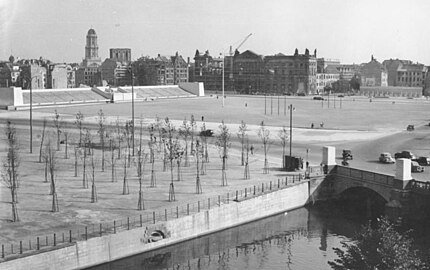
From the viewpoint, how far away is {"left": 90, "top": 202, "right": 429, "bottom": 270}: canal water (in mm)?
27984

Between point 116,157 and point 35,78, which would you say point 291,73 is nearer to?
point 35,78

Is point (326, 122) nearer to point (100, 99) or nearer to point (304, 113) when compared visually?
point (304, 113)

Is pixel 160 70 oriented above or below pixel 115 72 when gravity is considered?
above

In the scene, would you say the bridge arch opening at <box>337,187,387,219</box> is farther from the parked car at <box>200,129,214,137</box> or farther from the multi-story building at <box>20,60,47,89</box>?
the multi-story building at <box>20,60,47,89</box>

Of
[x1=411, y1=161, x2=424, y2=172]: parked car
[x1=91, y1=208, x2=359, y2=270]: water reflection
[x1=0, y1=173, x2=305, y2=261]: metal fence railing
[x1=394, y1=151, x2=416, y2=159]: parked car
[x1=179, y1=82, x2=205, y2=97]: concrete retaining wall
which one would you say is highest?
[x1=179, y1=82, x2=205, y2=97]: concrete retaining wall

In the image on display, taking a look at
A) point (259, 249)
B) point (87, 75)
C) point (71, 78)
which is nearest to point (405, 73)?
point (87, 75)

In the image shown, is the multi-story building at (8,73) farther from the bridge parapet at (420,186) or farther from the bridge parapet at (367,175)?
the bridge parapet at (420,186)

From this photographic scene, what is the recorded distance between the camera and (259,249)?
30406mm

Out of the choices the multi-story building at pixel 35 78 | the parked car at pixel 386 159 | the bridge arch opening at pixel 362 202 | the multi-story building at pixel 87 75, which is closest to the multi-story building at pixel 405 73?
the multi-story building at pixel 87 75

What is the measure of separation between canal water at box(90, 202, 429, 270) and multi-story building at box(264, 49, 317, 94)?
4933 inches

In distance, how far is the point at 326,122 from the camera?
77.8 meters

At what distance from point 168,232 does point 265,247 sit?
4.86 metres

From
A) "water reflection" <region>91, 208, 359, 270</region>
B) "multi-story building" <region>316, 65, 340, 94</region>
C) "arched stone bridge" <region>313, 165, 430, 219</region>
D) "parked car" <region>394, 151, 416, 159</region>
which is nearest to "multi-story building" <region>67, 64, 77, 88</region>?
"multi-story building" <region>316, 65, 340, 94</region>

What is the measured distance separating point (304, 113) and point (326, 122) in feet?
46.5
